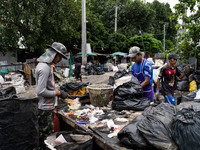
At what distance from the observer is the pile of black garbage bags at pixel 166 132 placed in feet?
5.87

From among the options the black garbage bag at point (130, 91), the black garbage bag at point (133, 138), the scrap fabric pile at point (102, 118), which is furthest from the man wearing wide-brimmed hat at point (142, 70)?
the black garbage bag at point (133, 138)

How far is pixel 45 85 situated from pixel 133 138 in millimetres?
1561

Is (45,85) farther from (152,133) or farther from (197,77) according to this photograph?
(197,77)

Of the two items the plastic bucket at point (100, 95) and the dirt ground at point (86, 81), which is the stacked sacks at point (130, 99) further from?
the dirt ground at point (86, 81)

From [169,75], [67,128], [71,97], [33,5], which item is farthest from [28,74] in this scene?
[169,75]

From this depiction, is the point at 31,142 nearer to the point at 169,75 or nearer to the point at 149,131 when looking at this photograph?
the point at 149,131

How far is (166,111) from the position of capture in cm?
222

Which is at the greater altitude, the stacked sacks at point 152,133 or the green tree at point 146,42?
the green tree at point 146,42

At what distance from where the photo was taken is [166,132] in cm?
191

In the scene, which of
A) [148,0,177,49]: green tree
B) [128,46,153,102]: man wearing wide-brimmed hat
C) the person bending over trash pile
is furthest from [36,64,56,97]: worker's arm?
[148,0,177,49]: green tree

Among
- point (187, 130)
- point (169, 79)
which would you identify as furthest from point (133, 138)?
point (169, 79)

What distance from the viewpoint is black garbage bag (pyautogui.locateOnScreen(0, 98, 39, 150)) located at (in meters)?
2.17

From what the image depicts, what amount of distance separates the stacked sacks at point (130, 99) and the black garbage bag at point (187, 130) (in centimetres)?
129

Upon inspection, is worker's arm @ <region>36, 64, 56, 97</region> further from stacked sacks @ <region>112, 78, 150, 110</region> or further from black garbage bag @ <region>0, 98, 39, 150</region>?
stacked sacks @ <region>112, 78, 150, 110</region>
